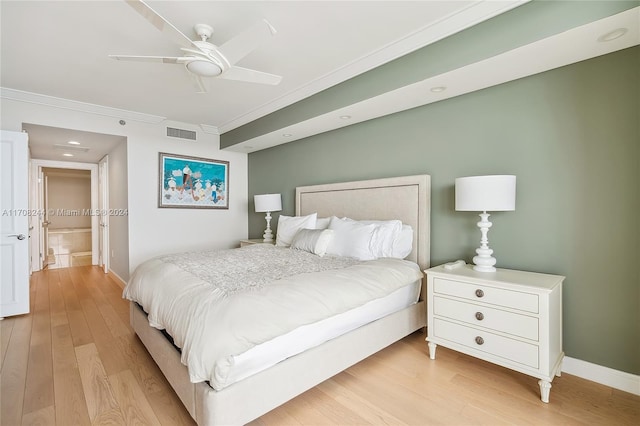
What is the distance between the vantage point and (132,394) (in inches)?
73.9

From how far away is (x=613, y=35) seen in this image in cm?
172

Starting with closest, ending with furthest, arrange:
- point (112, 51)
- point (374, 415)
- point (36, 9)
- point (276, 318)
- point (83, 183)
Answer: point (276, 318) < point (374, 415) < point (36, 9) < point (112, 51) < point (83, 183)

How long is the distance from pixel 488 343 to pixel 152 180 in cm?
450

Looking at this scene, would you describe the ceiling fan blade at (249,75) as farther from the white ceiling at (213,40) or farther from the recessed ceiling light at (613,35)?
the recessed ceiling light at (613,35)

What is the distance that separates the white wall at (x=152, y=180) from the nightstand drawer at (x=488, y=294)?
382cm

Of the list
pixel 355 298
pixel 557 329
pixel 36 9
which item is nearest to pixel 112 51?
pixel 36 9

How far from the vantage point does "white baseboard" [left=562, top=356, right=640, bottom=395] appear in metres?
1.89

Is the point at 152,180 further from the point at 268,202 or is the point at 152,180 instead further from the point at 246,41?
the point at 246,41

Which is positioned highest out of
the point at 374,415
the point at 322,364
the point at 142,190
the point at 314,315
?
the point at 142,190

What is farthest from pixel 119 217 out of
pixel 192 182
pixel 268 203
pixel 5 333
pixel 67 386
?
pixel 67 386

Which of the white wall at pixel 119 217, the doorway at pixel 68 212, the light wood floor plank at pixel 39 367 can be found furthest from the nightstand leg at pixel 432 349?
the doorway at pixel 68 212

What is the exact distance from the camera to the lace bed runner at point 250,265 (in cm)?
192

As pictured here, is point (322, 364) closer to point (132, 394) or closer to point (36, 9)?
point (132, 394)

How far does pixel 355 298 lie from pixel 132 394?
1557 millimetres
